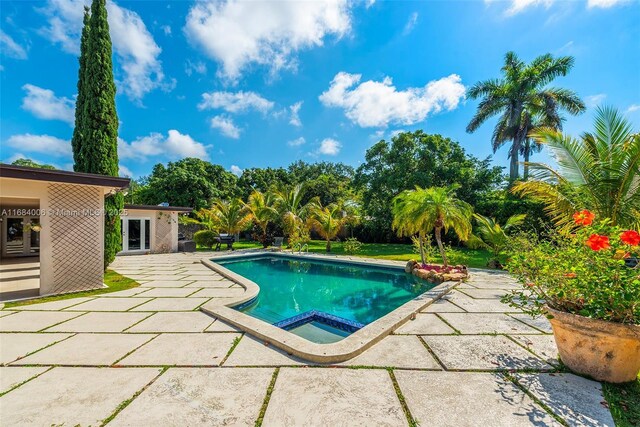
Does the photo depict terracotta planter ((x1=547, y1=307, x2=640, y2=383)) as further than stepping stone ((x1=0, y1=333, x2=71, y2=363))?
No

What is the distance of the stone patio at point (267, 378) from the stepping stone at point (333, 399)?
1cm

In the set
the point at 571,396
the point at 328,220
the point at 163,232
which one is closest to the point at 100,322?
the point at 571,396

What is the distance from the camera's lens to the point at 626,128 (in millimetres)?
5379

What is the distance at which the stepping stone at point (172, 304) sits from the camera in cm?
486

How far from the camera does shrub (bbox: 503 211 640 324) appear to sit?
7.77ft

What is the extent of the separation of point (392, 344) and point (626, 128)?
Result: 22.2 feet

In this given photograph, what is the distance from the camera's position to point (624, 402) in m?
2.25

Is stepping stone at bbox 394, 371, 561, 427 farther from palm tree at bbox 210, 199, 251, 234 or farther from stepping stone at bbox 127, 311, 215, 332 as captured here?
palm tree at bbox 210, 199, 251, 234

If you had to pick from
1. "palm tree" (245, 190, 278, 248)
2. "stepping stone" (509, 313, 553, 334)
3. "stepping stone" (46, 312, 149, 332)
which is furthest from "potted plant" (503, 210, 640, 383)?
"palm tree" (245, 190, 278, 248)

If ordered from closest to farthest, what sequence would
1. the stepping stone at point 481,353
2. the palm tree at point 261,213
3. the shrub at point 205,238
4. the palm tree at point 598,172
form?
1. the stepping stone at point 481,353
2. the palm tree at point 598,172
3. the shrub at point 205,238
4. the palm tree at point 261,213

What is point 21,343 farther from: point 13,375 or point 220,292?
point 220,292

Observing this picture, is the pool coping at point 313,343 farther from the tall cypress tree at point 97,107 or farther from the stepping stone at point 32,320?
the tall cypress tree at point 97,107

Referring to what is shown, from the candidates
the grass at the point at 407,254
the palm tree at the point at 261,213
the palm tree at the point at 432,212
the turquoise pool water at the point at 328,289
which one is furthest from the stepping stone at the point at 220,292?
the palm tree at the point at 261,213

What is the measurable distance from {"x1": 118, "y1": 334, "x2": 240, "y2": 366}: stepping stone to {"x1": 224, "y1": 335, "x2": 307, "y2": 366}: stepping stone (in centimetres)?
14
